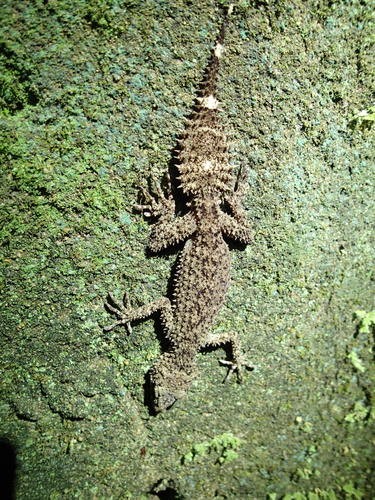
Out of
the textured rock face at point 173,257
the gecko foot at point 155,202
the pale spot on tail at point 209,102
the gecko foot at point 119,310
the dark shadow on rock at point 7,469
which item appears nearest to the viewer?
the textured rock face at point 173,257

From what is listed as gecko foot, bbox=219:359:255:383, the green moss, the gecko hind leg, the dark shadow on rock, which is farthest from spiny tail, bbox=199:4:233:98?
the dark shadow on rock

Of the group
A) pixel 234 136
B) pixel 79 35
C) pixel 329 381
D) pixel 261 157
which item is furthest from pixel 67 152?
pixel 329 381

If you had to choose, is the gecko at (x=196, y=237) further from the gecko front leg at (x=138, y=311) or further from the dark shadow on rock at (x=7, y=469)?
the dark shadow on rock at (x=7, y=469)

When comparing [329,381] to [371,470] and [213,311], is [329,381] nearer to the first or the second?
[371,470]

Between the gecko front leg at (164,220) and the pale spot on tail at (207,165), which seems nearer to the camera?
the pale spot on tail at (207,165)

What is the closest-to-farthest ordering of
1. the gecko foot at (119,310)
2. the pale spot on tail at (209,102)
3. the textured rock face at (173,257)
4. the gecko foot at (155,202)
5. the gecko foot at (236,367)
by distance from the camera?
1. the textured rock face at (173,257)
2. the pale spot on tail at (209,102)
3. the gecko foot at (155,202)
4. the gecko foot at (119,310)
5. the gecko foot at (236,367)

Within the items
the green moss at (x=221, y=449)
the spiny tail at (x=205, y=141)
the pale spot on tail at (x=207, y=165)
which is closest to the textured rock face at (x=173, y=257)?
the green moss at (x=221, y=449)

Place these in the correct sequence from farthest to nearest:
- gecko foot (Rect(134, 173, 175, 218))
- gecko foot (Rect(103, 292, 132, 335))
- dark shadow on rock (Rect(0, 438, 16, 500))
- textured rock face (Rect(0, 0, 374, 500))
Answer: dark shadow on rock (Rect(0, 438, 16, 500))
gecko foot (Rect(103, 292, 132, 335))
gecko foot (Rect(134, 173, 175, 218))
textured rock face (Rect(0, 0, 374, 500))

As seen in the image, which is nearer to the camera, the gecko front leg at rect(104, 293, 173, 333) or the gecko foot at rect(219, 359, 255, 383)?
the gecko front leg at rect(104, 293, 173, 333)

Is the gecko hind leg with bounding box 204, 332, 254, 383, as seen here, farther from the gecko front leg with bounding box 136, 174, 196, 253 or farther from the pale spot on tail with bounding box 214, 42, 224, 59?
the pale spot on tail with bounding box 214, 42, 224, 59
